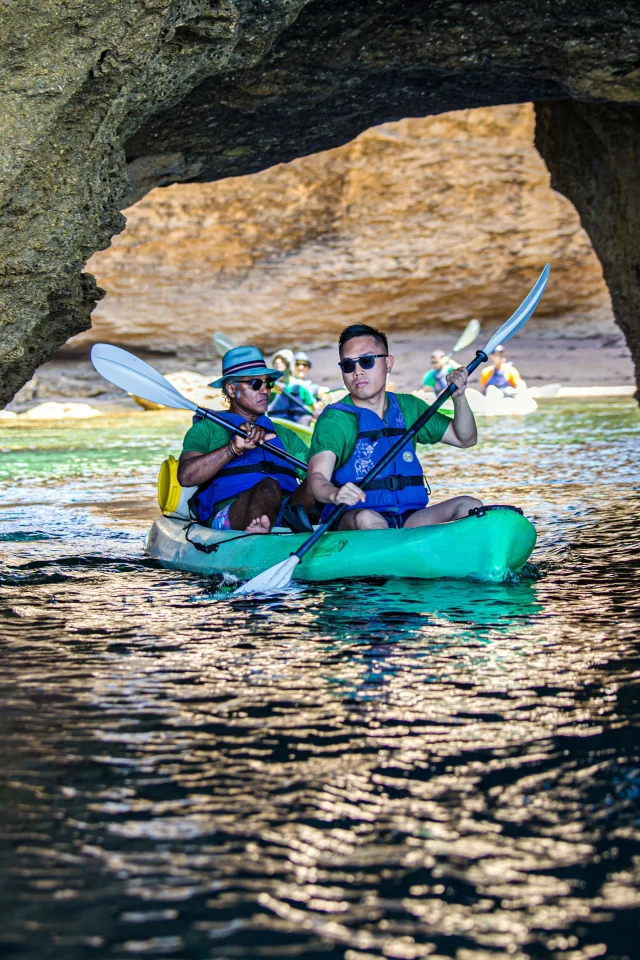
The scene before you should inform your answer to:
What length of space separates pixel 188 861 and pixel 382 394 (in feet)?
9.48

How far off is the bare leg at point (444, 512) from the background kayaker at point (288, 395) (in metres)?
7.11

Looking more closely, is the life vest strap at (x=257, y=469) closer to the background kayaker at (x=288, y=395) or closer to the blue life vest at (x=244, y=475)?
the blue life vest at (x=244, y=475)

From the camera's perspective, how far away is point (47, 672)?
3.05 metres

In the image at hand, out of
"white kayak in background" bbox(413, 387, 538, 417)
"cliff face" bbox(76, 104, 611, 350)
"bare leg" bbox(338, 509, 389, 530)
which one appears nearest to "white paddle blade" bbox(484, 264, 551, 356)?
"bare leg" bbox(338, 509, 389, 530)

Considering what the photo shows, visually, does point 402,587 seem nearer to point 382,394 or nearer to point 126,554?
point 382,394

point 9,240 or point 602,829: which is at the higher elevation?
point 9,240

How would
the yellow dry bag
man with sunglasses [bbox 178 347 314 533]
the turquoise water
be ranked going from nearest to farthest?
the turquoise water → man with sunglasses [bbox 178 347 314 533] → the yellow dry bag

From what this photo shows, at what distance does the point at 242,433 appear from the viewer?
4773mm

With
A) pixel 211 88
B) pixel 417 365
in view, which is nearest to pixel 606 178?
pixel 211 88

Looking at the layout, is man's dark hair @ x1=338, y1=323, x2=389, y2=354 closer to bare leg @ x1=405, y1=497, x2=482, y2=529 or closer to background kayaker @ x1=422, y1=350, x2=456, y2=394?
bare leg @ x1=405, y1=497, x2=482, y2=529

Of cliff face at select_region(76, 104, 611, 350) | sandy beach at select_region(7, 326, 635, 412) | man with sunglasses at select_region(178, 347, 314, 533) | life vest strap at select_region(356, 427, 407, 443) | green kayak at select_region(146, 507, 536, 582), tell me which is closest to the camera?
green kayak at select_region(146, 507, 536, 582)

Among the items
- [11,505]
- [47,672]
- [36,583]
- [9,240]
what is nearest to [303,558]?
[36,583]

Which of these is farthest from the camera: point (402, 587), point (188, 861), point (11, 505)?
point (11, 505)

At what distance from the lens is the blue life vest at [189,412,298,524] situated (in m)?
5.08
